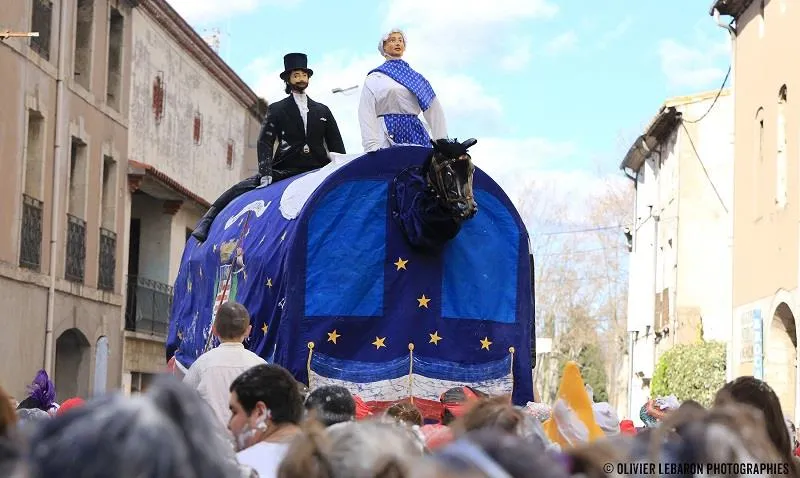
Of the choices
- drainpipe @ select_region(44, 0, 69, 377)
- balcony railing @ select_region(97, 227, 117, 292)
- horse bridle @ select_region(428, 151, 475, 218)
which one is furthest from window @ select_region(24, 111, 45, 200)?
horse bridle @ select_region(428, 151, 475, 218)

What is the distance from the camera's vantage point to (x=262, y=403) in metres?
5.63

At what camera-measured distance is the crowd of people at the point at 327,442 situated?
2.91m

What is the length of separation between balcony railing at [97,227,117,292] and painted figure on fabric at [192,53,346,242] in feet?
57.8

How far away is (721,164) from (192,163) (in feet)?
45.5

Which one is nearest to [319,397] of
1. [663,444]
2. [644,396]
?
[663,444]

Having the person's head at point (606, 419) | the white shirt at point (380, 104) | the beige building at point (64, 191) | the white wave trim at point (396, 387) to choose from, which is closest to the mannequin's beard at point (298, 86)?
the white shirt at point (380, 104)

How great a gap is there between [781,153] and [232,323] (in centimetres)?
1932

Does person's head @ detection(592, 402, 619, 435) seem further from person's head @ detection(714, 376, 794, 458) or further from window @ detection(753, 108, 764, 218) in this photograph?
window @ detection(753, 108, 764, 218)

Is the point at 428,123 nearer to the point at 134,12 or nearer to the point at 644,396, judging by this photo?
the point at 134,12

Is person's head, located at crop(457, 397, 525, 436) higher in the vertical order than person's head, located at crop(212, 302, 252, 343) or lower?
lower

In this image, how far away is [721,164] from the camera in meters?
40.6

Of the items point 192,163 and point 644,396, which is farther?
point 644,396

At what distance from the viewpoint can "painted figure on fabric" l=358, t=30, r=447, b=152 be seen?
11.0 m

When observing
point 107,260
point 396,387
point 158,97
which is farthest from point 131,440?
point 158,97
